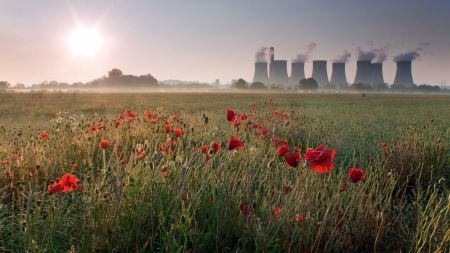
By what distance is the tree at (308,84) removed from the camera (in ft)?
349

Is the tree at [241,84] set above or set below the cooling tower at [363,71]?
below

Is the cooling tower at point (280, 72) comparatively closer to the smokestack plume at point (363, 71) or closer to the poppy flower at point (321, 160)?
the smokestack plume at point (363, 71)

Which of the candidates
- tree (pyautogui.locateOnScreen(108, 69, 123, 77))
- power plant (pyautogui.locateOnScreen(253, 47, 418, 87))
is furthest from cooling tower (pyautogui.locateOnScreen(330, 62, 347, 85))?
tree (pyautogui.locateOnScreen(108, 69, 123, 77))

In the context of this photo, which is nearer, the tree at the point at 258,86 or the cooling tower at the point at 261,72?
the cooling tower at the point at 261,72

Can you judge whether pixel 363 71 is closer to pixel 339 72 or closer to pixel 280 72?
pixel 339 72

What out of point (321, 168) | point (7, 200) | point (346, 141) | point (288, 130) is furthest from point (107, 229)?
point (346, 141)

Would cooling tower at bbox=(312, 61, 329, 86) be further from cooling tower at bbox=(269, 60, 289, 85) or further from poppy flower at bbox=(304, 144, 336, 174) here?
poppy flower at bbox=(304, 144, 336, 174)

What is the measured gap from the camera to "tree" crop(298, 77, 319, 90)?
106 metres

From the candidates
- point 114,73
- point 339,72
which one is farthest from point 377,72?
point 114,73

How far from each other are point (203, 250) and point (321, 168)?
86cm

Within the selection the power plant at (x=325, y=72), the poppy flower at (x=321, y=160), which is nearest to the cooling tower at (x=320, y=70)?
the power plant at (x=325, y=72)

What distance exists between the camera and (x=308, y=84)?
106875 millimetres

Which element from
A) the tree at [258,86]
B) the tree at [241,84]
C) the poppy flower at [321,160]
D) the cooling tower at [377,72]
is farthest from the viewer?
the tree at [241,84]

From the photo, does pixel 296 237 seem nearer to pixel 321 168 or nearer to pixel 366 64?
pixel 321 168
